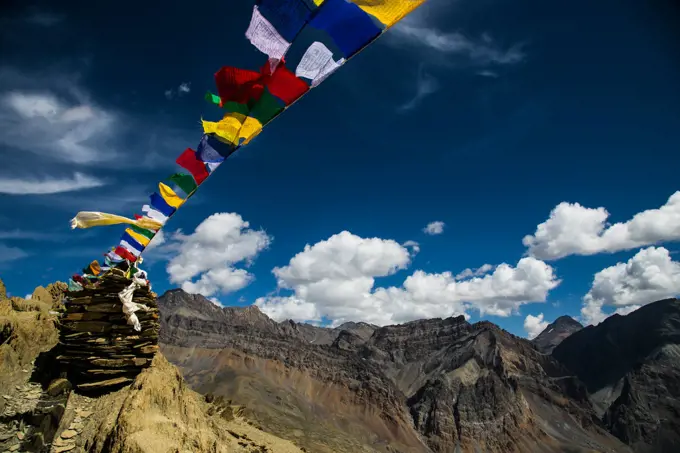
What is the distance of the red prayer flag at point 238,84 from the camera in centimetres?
584

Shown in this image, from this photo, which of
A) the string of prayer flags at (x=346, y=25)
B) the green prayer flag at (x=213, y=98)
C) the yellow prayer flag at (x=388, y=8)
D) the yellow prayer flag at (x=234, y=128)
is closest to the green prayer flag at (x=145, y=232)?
the yellow prayer flag at (x=234, y=128)

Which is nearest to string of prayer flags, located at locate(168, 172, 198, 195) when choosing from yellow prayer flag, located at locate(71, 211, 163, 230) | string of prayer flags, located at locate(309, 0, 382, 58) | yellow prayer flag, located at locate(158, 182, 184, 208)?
yellow prayer flag, located at locate(158, 182, 184, 208)

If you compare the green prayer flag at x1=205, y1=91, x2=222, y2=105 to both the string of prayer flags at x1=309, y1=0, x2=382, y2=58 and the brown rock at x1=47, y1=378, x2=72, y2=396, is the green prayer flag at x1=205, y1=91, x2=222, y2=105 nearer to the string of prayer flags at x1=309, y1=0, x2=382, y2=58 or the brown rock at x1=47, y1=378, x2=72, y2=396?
the string of prayer flags at x1=309, y1=0, x2=382, y2=58

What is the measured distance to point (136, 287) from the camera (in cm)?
862

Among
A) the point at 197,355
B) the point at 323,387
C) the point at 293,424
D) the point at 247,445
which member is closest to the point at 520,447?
the point at 323,387

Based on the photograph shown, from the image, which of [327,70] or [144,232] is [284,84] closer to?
[327,70]

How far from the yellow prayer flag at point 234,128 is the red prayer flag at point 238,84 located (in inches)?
11.8

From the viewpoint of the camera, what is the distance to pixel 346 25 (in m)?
5.24

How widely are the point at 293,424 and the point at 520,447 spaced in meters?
105

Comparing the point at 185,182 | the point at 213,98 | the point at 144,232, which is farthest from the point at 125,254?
the point at 213,98

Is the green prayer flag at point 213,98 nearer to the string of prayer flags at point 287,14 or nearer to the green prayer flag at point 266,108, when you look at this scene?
the green prayer flag at point 266,108

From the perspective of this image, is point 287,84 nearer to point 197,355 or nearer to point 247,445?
point 247,445

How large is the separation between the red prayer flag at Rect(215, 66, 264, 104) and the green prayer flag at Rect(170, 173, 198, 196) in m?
2.19

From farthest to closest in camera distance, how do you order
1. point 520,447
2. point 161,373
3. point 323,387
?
point 323,387, point 520,447, point 161,373
